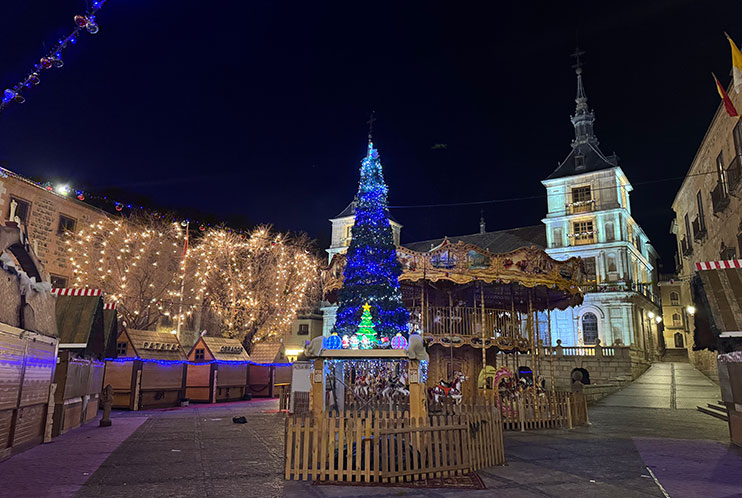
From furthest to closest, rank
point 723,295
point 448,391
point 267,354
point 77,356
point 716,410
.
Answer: point 267,354 < point 716,410 < point 448,391 < point 77,356 < point 723,295

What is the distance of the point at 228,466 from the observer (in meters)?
8.31

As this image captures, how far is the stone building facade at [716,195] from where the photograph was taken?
17.7 metres

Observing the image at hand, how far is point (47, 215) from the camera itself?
83.8ft

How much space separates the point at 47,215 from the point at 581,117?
4458 cm

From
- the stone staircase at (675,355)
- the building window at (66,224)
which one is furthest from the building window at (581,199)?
the building window at (66,224)

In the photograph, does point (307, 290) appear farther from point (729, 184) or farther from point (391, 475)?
point (391, 475)

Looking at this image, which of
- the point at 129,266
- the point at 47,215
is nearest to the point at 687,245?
the point at 129,266

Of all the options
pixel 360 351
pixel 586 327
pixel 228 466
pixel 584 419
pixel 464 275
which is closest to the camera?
pixel 228 466

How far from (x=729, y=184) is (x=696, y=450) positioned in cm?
1202

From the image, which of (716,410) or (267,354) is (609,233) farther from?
(267,354)

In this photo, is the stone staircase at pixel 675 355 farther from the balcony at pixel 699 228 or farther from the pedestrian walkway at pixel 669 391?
the balcony at pixel 699 228

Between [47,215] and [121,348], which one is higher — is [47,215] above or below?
above

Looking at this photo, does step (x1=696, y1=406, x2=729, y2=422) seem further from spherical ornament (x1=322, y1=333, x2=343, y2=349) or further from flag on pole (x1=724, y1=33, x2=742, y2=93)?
spherical ornament (x1=322, y1=333, x2=343, y2=349)

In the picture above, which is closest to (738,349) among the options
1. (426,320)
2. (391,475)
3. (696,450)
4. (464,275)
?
(696,450)
